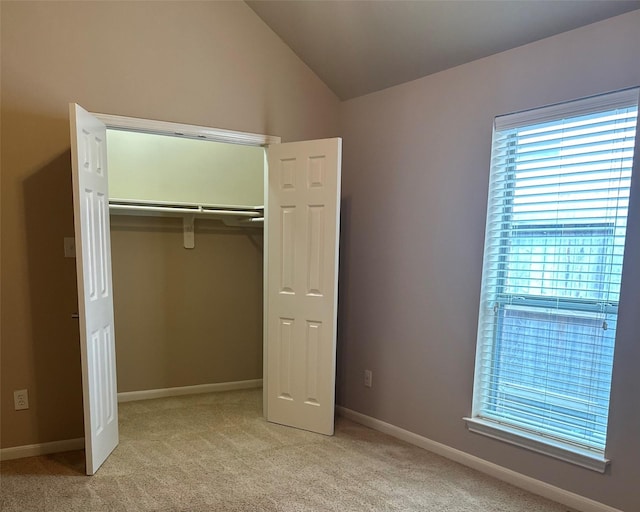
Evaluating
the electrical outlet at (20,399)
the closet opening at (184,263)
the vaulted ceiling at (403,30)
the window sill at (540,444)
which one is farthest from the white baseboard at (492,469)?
the vaulted ceiling at (403,30)

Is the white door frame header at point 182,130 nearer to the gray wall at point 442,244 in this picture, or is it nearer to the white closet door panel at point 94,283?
the white closet door panel at point 94,283

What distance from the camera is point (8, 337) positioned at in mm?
2561

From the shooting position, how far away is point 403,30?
2.61 m

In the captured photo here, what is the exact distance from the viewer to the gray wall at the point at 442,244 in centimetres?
206

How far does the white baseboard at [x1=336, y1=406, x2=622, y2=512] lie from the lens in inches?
85.8

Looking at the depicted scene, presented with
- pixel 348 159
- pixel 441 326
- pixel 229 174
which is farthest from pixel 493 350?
pixel 229 174

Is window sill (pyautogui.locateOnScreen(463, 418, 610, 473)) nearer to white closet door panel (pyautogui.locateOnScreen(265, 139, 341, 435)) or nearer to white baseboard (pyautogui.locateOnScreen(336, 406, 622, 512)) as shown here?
white baseboard (pyautogui.locateOnScreen(336, 406, 622, 512))

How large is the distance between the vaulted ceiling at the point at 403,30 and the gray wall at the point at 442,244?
0.08m

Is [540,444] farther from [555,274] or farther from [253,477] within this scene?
[253,477]

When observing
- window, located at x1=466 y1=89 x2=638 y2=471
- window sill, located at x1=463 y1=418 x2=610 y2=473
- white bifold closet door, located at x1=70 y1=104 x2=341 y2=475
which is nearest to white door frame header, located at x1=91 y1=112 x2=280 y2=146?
white bifold closet door, located at x1=70 y1=104 x2=341 y2=475

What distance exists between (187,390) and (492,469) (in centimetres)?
261

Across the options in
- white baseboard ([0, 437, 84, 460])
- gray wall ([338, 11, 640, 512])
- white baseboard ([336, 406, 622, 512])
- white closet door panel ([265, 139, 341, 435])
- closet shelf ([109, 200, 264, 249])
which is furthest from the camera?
closet shelf ([109, 200, 264, 249])

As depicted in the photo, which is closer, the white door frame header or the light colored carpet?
the light colored carpet

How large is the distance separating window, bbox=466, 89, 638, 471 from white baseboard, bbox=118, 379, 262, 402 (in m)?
2.23
